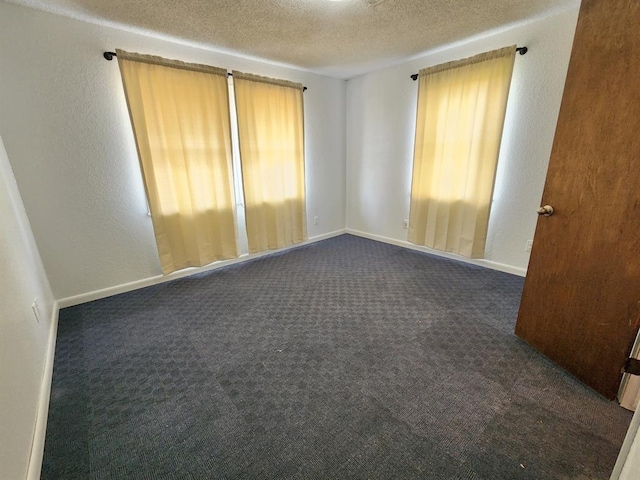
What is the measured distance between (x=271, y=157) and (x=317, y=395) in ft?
8.85

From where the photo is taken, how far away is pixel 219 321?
7.32 feet

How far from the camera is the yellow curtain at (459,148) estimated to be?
8.97 ft

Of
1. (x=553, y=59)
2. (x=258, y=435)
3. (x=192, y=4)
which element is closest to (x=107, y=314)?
(x=258, y=435)

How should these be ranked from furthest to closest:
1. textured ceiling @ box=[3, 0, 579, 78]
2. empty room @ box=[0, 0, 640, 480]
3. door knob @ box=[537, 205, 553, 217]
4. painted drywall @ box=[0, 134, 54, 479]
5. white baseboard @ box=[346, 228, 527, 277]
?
white baseboard @ box=[346, 228, 527, 277], textured ceiling @ box=[3, 0, 579, 78], door knob @ box=[537, 205, 553, 217], empty room @ box=[0, 0, 640, 480], painted drywall @ box=[0, 134, 54, 479]

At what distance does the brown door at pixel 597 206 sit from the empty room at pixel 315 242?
11 mm

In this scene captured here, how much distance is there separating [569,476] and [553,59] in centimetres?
294

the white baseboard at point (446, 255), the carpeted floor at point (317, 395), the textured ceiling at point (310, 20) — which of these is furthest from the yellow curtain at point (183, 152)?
the white baseboard at point (446, 255)

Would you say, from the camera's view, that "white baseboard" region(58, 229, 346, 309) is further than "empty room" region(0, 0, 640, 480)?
Yes

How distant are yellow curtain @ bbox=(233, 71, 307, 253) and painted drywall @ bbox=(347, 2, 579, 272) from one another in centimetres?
97

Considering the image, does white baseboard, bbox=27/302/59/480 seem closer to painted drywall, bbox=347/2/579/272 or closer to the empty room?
the empty room

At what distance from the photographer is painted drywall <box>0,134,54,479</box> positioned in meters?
1.03

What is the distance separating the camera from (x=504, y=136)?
9.14ft

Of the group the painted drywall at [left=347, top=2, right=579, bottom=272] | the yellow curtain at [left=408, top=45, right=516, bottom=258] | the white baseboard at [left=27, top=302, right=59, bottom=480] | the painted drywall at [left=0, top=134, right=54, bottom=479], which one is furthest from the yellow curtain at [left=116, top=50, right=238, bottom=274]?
the yellow curtain at [left=408, top=45, right=516, bottom=258]

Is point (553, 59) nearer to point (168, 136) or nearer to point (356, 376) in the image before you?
point (356, 376)
